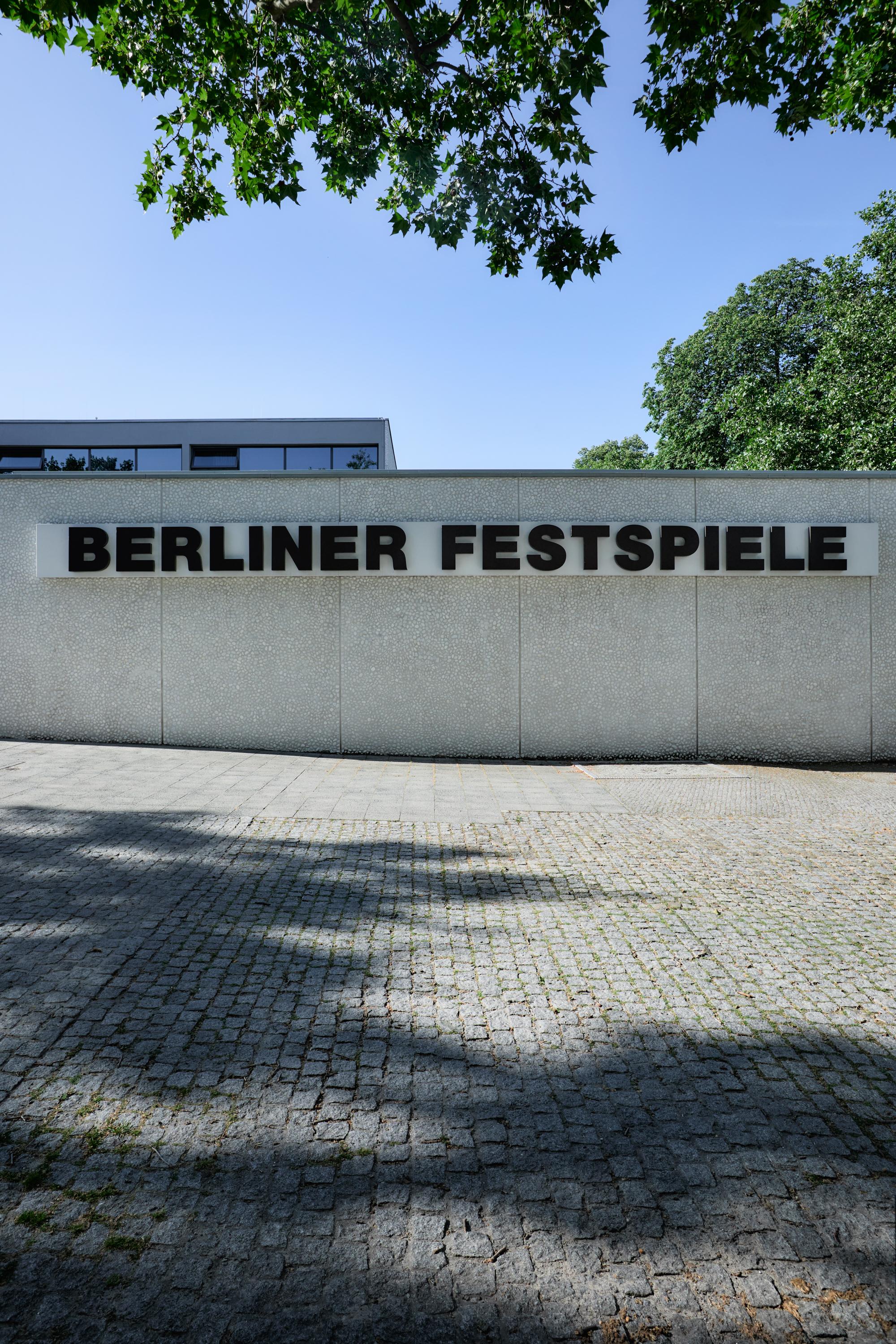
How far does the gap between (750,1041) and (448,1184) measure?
142 cm

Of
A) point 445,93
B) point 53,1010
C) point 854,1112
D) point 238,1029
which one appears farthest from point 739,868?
point 445,93

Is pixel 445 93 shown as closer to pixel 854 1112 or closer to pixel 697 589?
pixel 697 589

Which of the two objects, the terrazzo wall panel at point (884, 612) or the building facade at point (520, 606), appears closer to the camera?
the building facade at point (520, 606)

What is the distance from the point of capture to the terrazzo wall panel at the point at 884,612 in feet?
34.0

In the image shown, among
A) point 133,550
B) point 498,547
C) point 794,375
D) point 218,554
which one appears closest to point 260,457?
point 794,375

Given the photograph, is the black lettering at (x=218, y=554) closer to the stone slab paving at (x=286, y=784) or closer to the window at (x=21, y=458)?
the stone slab paving at (x=286, y=784)

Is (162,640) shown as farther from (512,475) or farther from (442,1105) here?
(442,1105)

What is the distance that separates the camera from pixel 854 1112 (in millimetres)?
2613

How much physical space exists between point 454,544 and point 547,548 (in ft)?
3.82

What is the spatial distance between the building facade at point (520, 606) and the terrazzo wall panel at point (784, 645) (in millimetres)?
25

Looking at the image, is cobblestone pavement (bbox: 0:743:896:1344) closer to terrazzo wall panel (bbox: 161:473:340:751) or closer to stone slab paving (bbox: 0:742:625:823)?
stone slab paving (bbox: 0:742:625:823)

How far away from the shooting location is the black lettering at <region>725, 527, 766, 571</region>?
10195mm

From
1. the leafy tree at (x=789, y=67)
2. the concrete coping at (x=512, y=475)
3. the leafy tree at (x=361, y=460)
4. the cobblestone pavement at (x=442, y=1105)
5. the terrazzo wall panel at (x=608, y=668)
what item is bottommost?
the cobblestone pavement at (x=442, y=1105)

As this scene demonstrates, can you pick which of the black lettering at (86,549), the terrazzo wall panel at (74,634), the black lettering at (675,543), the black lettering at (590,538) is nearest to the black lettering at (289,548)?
the terrazzo wall panel at (74,634)
